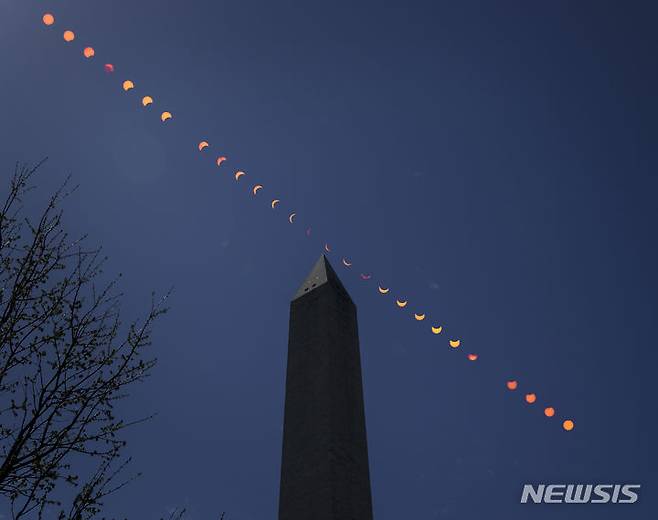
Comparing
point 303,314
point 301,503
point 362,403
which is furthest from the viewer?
point 303,314

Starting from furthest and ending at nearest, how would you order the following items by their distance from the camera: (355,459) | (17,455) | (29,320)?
(355,459) → (29,320) → (17,455)

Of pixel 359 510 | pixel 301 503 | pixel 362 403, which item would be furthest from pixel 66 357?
pixel 362 403

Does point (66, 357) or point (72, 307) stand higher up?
point (72, 307)

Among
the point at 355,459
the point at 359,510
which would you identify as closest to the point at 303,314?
the point at 355,459

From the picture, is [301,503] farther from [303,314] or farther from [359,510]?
[303,314]

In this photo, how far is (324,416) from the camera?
40.2ft

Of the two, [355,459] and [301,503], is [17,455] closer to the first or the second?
[301,503]

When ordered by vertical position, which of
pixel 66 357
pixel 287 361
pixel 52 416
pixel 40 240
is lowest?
pixel 52 416

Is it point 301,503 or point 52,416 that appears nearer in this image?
point 52,416

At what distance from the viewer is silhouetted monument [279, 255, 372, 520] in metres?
11.4

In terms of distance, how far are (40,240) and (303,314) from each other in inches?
358

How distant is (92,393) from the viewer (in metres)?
6.24

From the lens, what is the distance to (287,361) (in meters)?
14.3

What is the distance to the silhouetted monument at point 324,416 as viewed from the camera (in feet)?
37.4
